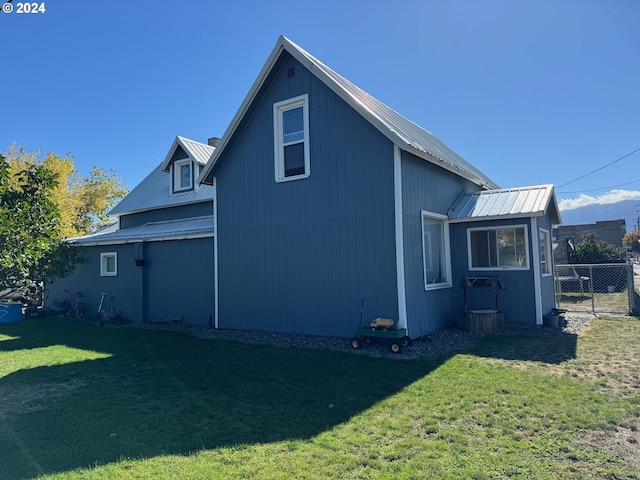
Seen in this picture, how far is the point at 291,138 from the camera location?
406 inches

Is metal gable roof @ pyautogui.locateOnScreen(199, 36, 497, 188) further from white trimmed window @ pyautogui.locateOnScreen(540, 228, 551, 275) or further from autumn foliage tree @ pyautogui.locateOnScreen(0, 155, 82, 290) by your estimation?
autumn foliage tree @ pyautogui.locateOnScreen(0, 155, 82, 290)

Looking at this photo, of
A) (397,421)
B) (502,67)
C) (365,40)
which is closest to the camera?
(397,421)

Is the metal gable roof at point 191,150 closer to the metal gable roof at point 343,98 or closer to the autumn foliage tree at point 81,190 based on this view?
the metal gable roof at point 343,98

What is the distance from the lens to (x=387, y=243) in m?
8.70

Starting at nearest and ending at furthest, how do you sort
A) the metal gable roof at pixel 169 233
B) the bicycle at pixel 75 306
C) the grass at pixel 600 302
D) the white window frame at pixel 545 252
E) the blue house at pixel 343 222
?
the blue house at pixel 343 222 → the white window frame at pixel 545 252 → the metal gable roof at pixel 169 233 → the grass at pixel 600 302 → the bicycle at pixel 75 306

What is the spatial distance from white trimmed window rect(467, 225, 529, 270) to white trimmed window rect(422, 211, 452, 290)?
617 millimetres

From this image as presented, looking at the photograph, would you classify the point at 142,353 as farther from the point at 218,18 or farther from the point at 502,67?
the point at 502,67

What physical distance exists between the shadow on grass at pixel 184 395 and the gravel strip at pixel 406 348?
437mm

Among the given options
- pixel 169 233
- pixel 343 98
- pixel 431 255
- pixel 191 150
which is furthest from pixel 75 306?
pixel 431 255

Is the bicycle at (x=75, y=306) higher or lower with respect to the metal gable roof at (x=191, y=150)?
lower

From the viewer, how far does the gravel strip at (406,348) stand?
819cm

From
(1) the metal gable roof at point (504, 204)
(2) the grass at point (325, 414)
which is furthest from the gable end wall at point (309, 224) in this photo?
(1) the metal gable roof at point (504, 204)

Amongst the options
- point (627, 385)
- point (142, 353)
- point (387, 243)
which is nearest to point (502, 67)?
point (387, 243)

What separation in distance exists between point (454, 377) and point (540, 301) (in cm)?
511
